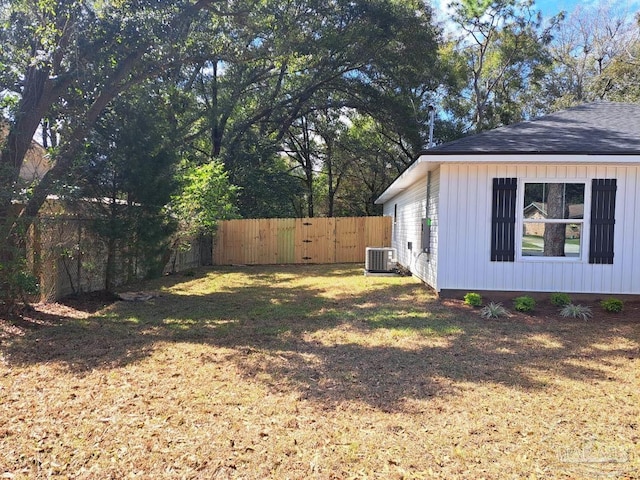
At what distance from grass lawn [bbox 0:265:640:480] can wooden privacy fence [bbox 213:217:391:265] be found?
933 centimetres

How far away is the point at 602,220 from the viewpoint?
6898mm

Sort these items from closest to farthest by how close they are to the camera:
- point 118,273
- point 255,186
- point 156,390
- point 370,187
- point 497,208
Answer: point 156,390 → point 497,208 → point 118,273 → point 255,186 → point 370,187

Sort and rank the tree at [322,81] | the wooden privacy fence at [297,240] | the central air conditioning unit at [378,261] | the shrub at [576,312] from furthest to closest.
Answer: the wooden privacy fence at [297,240] → the tree at [322,81] → the central air conditioning unit at [378,261] → the shrub at [576,312]

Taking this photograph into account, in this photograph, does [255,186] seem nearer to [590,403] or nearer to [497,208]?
[497,208]

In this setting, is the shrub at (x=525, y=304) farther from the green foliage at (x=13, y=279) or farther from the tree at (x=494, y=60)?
the tree at (x=494, y=60)

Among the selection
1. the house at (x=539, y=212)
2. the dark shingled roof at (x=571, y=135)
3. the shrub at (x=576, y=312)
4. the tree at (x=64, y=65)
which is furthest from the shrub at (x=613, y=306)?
the tree at (x=64, y=65)

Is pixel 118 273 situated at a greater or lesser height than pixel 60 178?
lesser

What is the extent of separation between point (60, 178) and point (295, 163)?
21.1 metres

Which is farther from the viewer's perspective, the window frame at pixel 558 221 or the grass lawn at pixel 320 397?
the window frame at pixel 558 221

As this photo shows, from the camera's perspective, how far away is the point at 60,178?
632 cm

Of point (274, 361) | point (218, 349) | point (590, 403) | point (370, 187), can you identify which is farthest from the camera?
point (370, 187)

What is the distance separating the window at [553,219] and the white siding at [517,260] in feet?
0.89

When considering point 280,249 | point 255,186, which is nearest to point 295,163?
point 255,186

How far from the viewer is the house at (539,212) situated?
22.2 ft
